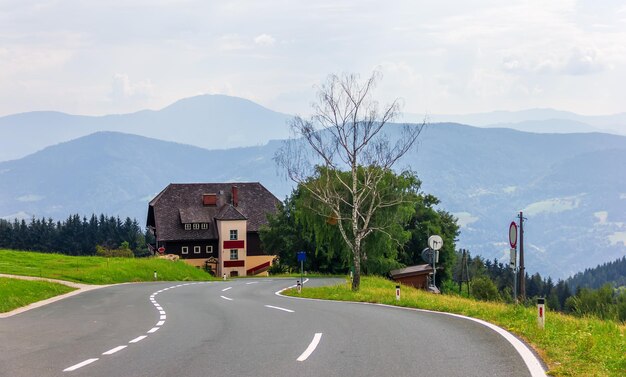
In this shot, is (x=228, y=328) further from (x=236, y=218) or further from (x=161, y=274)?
(x=236, y=218)

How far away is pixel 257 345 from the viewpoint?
12000 millimetres

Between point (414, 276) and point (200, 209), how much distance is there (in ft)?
163

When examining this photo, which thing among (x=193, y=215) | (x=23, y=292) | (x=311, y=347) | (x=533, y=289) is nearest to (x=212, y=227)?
(x=193, y=215)

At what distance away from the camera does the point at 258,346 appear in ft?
38.9

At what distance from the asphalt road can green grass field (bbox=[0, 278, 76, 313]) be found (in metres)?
5.27

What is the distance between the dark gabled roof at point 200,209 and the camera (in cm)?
9881

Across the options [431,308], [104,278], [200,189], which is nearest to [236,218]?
[200,189]

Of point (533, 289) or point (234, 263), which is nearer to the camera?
point (234, 263)

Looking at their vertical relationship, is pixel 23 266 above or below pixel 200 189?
below

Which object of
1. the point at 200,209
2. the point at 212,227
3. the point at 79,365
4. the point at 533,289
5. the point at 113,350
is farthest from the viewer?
the point at 533,289

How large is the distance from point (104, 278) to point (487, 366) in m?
40.1

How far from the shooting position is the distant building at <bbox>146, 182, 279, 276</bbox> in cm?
9750

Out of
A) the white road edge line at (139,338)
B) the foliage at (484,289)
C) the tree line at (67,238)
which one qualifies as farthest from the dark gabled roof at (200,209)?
the white road edge line at (139,338)

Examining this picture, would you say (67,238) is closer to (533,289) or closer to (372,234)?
(533,289)
